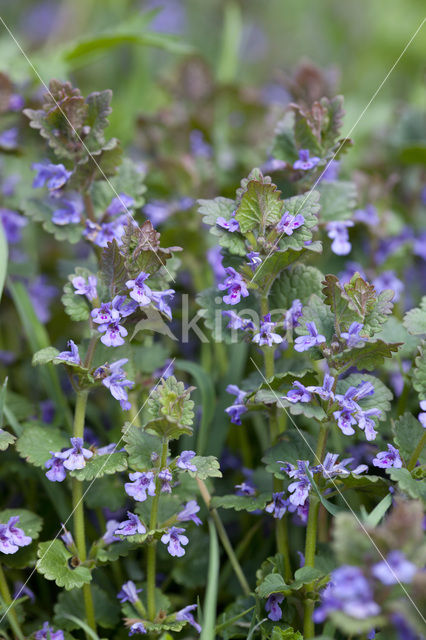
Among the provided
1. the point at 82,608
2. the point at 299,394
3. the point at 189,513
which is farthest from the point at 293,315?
the point at 82,608

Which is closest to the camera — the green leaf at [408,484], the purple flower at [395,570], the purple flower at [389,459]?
the purple flower at [395,570]

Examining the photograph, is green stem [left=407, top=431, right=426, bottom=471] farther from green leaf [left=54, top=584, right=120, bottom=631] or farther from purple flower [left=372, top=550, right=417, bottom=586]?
green leaf [left=54, top=584, right=120, bottom=631]

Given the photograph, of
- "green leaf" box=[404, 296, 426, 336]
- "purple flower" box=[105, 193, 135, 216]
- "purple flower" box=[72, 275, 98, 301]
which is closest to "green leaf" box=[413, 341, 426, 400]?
"green leaf" box=[404, 296, 426, 336]

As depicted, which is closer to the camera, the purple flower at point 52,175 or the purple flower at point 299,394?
the purple flower at point 299,394

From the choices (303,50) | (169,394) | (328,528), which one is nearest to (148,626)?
(169,394)

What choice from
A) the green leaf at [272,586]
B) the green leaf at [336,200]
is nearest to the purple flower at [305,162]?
the green leaf at [336,200]

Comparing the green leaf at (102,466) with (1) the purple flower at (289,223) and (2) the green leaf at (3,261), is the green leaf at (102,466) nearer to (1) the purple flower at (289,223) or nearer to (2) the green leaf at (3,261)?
(2) the green leaf at (3,261)
